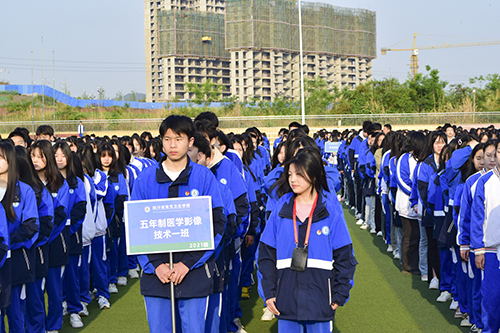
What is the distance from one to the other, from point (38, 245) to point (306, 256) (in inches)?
112

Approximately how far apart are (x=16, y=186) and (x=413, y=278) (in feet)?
18.7

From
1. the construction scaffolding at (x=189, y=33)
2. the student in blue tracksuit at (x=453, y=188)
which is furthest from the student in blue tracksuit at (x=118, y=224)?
the construction scaffolding at (x=189, y=33)

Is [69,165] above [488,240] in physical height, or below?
above

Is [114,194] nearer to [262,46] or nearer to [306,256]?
[306,256]

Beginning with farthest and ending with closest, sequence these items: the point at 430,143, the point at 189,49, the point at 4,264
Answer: the point at 189,49 → the point at 430,143 → the point at 4,264

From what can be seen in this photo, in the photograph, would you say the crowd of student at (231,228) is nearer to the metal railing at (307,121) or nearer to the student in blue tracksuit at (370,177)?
the student in blue tracksuit at (370,177)

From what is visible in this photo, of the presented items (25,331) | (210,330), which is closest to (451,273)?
(210,330)

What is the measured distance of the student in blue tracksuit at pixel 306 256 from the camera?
141 inches

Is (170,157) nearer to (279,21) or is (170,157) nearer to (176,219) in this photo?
(176,219)

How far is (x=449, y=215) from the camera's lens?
20.2 feet

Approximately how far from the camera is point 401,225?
8.40 meters

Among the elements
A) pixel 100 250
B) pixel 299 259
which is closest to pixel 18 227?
pixel 100 250

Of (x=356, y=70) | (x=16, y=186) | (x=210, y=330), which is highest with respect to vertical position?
(x=356, y=70)

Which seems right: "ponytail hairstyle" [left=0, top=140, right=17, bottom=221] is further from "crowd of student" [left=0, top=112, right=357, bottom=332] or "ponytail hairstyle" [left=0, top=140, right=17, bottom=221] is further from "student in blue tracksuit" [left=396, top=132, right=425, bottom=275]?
"student in blue tracksuit" [left=396, top=132, right=425, bottom=275]
